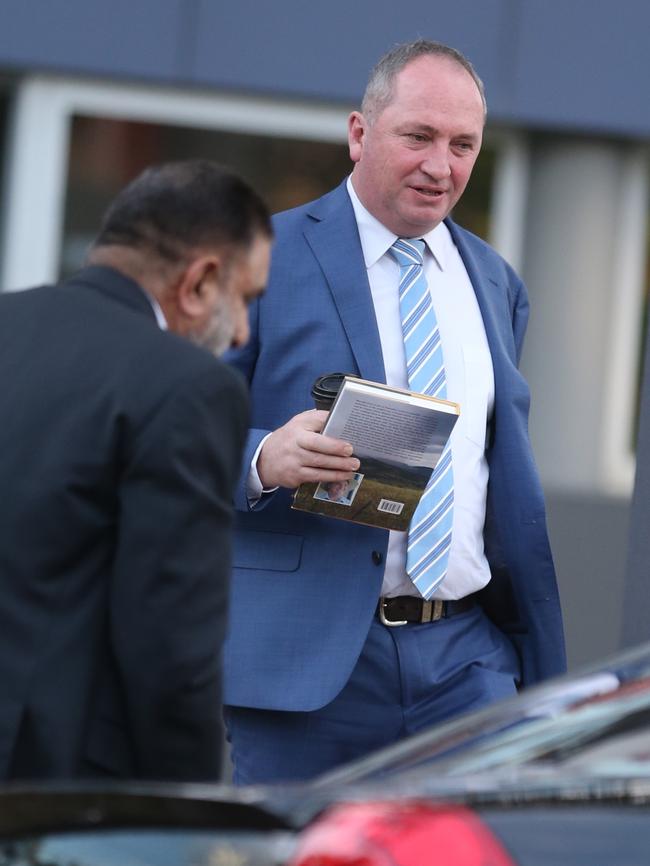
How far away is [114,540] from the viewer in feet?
9.09

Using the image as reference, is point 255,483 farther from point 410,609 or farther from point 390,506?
point 410,609

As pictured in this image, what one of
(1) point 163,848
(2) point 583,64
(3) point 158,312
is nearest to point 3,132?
(2) point 583,64

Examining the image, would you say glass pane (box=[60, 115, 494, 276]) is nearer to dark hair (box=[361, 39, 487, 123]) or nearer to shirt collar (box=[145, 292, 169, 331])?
dark hair (box=[361, 39, 487, 123])

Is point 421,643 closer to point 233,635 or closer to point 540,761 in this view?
point 233,635

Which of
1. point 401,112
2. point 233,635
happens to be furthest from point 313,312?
point 233,635

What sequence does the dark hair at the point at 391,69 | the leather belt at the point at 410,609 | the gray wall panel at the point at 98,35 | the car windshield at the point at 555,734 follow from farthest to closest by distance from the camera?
the gray wall panel at the point at 98,35, the dark hair at the point at 391,69, the leather belt at the point at 410,609, the car windshield at the point at 555,734

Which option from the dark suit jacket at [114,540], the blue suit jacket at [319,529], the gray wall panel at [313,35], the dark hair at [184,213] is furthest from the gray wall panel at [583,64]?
the dark suit jacket at [114,540]

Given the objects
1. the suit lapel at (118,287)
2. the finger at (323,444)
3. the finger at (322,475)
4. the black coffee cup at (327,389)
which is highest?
the suit lapel at (118,287)

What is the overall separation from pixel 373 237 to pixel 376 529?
0.68 metres

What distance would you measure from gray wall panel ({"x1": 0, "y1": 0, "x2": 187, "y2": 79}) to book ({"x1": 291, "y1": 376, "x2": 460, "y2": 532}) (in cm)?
484

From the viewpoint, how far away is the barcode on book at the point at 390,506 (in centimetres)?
362

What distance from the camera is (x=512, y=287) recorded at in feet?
14.1

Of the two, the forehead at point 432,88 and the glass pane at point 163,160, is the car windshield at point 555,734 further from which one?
the glass pane at point 163,160

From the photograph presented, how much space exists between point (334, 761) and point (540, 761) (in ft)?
5.20
